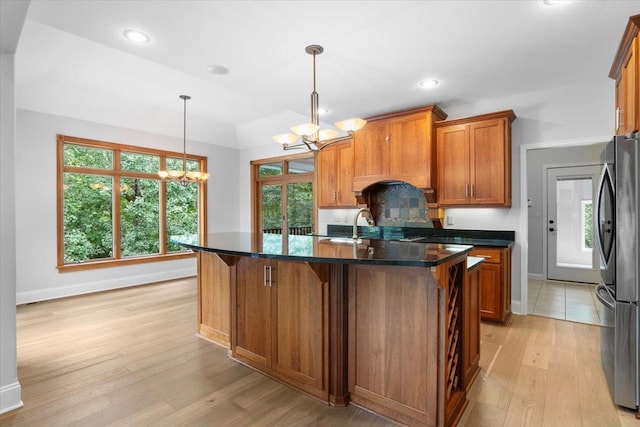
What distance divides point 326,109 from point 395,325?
3318 mm

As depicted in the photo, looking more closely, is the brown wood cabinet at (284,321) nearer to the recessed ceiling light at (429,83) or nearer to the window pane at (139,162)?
the recessed ceiling light at (429,83)

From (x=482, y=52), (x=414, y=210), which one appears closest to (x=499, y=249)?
(x=414, y=210)

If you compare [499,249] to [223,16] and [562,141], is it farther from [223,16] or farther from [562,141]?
[223,16]

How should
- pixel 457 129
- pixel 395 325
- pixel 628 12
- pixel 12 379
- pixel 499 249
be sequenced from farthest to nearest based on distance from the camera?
pixel 457 129
pixel 499 249
pixel 628 12
pixel 12 379
pixel 395 325

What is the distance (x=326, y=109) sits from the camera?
4.52 m

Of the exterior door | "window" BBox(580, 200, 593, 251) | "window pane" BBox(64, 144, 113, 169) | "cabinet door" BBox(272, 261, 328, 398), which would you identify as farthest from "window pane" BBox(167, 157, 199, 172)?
"window" BBox(580, 200, 593, 251)

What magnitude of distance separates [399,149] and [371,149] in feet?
1.36

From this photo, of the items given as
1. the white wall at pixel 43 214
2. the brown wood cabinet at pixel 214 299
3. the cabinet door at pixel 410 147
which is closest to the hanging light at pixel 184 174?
the white wall at pixel 43 214

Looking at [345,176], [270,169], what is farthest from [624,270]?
[270,169]

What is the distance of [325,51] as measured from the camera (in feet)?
9.44

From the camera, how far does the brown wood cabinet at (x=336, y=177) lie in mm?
5133

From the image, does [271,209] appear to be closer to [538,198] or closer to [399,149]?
[399,149]

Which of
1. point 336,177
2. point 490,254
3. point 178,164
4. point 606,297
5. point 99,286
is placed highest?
point 178,164

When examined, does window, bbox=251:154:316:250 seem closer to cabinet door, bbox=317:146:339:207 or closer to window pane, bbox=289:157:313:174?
window pane, bbox=289:157:313:174
